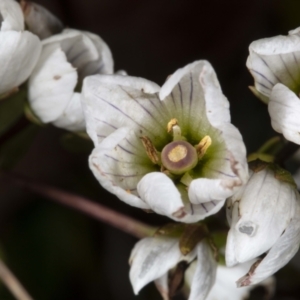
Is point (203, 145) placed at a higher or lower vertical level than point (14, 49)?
lower

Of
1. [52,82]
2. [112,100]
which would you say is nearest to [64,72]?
[52,82]

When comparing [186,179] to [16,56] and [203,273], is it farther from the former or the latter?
[16,56]

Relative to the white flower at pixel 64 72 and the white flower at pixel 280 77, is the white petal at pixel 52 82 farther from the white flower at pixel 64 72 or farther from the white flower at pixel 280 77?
the white flower at pixel 280 77

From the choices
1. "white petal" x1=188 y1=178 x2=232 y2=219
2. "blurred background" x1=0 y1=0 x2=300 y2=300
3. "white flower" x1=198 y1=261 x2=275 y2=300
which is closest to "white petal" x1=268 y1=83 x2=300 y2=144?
"white petal" x1=188 y1=178 x2=232 y2=219

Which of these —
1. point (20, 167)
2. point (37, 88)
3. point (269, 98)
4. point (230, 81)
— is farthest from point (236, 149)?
point (20, 167)

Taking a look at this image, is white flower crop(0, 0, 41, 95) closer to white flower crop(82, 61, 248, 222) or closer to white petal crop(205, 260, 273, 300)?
white flower crop(82, 61, 248, 222)

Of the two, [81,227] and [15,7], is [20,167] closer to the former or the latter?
[81,227]
